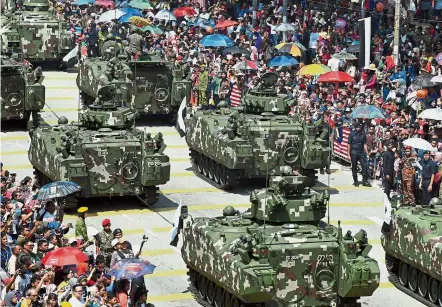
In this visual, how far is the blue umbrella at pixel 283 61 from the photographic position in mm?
58719

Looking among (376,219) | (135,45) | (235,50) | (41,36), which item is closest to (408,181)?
(376,219)

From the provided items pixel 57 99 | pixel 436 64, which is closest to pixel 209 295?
pixel 436 64

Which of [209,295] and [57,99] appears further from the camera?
[57,99]

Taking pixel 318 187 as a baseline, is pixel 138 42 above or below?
above

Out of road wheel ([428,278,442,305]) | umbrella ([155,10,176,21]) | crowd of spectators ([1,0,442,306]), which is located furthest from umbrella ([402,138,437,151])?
umbrella ([155,10,176,21])

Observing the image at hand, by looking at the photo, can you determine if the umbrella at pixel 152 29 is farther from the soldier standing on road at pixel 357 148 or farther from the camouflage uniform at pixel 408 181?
the camouflage uniform at pixel 408 181

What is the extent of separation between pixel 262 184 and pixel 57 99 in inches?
640

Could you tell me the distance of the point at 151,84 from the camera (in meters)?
56.1

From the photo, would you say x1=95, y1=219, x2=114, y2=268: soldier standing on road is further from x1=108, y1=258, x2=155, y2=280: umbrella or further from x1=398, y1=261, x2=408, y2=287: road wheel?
x1=398, y1=261, x2=408, y2=287: road wheel

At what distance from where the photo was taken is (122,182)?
43562 mm

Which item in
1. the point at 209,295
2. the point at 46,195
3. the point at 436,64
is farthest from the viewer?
the point at 436,64

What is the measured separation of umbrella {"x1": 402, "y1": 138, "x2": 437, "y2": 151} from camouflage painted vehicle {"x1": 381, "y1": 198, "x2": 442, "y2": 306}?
5035mm

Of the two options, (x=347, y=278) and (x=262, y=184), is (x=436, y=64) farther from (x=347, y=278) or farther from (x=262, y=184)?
(x=347, y=278)

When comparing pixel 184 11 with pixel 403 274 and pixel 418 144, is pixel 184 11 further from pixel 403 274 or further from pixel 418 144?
pixel 403 274
